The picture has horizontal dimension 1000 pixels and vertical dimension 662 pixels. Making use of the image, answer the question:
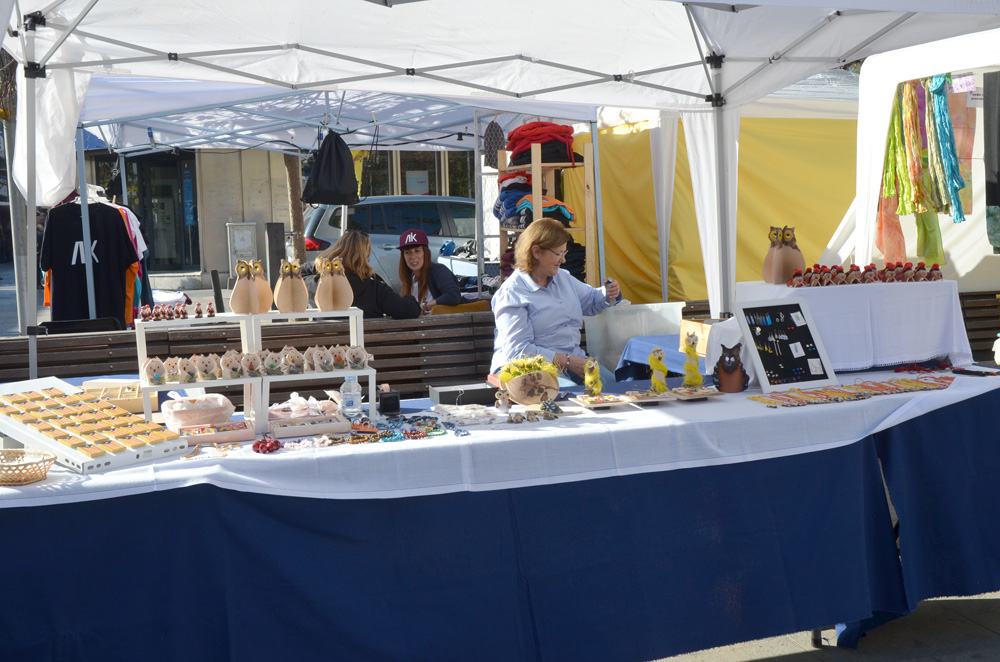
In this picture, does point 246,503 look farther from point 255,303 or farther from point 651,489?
point 651,489

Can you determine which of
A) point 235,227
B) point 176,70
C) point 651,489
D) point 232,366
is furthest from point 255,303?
point 235,227

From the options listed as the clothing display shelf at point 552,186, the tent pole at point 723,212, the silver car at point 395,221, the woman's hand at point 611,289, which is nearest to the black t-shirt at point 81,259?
the clothing display shelf at point 552,186

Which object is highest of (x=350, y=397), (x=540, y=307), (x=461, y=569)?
(x=540, y=307)

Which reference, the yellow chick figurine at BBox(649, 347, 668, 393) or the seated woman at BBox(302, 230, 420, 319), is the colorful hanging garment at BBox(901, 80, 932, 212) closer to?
the yellow chick figurine at BBox(649, 347, 668, 393)

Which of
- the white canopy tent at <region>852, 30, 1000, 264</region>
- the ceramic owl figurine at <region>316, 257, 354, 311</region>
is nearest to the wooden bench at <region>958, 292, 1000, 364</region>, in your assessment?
the white canopy tent at <region>852, 30, 1000, 264</region>

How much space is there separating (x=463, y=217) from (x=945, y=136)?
7097mm

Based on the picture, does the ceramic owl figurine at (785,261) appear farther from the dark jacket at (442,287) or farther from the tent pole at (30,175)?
the tent pole at (30,175)

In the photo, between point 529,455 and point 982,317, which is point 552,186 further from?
point 529,455

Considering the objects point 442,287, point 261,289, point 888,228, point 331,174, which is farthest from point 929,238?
point 331,174

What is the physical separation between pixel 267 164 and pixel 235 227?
167 cm

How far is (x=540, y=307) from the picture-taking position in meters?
3.64

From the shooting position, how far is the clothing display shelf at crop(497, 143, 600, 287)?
6.15 m

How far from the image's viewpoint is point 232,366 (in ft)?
8.27

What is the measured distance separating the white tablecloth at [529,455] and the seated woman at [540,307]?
2.87 ft
